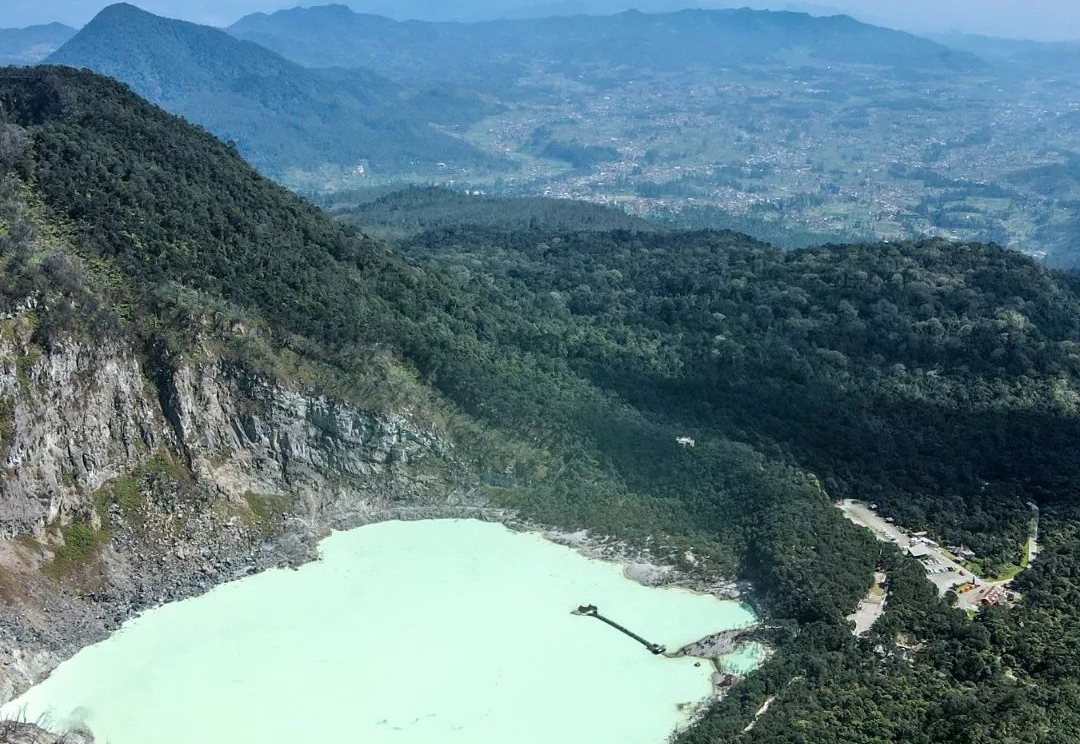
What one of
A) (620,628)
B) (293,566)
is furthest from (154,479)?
(620,628)

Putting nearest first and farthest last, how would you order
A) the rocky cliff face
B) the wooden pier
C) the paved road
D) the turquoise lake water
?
the turquoise lake water, the rocky cliff face, the wooden pier, the paved road

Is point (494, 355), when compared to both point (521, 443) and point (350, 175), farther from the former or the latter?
point (350, 175)

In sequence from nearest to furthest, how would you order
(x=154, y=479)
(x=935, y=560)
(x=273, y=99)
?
(x=154, y=479)
(x=935, y=560)
(x=273, y=99)

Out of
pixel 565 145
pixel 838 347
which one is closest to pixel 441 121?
pixel 565 145

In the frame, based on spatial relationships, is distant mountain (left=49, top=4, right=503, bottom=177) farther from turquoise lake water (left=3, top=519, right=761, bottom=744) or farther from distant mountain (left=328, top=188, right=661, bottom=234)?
turquoise lake water (left=3, top=519, right=761, bottom=744)

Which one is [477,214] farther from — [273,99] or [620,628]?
[273,99]

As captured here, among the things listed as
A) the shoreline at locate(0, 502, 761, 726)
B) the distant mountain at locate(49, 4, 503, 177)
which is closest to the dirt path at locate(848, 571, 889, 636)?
the shoreline at locate(0, 502, 761, 726)

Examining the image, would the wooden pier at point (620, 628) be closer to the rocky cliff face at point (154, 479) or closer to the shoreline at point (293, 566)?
the shoreline at point (293, 566)
